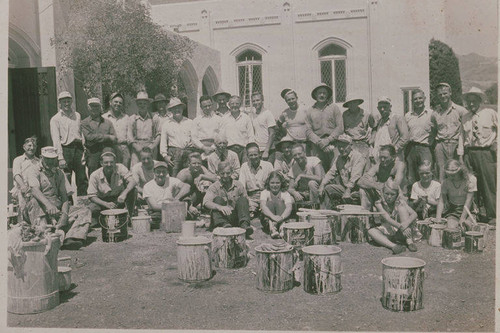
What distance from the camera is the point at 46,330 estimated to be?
4402 millimetres

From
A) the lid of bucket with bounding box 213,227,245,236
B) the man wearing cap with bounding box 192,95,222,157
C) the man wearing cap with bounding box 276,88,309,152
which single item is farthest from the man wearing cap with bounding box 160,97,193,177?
the lid of bucket with bounding box 213,227,245,236

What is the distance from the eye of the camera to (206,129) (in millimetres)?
8734

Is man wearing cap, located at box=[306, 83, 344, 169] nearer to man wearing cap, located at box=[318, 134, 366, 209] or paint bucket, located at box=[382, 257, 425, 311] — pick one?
man wearing cap, located at box=[318, 134, 366, 209]

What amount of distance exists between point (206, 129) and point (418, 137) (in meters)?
3.46

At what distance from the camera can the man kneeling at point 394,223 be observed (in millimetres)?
6051

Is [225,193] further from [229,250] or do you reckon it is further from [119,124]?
[119,124]

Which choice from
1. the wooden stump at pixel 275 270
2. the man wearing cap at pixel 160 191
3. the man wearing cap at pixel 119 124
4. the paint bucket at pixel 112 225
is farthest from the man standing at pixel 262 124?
the wooden stump at pixel 275 270

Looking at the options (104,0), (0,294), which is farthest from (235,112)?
(0,294)

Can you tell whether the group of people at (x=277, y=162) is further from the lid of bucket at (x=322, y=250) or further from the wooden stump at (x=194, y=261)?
the wooden stump at (x=194, y=261)

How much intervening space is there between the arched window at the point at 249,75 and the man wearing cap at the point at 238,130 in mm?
6239

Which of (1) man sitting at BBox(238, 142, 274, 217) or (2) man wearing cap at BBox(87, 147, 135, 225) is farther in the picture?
(1) man sitting at BBox(238, 142, 274, 217)

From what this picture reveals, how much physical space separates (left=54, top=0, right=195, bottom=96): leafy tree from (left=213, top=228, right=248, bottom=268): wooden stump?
4861 mm

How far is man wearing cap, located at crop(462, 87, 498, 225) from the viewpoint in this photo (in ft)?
21.7

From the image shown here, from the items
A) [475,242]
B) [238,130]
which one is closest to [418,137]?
[475,242]
